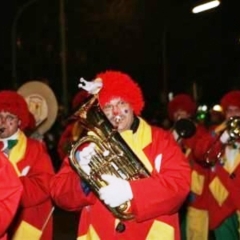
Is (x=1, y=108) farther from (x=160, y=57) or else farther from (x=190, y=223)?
(x=160, y=57)

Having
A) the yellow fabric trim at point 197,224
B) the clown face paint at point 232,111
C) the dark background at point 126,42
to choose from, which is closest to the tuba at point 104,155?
the clown face paint at point 232,111

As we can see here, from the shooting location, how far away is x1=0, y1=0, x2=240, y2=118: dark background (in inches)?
1220

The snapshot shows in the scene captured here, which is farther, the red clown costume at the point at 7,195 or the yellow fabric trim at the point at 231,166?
the yellow fabric trim at the point at 231,166

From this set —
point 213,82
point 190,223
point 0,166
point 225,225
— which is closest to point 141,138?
point 0,166

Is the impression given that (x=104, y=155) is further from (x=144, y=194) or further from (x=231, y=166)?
(x=231, y=166)

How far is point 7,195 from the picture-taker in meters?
4.01

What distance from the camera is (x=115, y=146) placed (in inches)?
191

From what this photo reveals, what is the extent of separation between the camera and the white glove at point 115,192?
472 centimetres

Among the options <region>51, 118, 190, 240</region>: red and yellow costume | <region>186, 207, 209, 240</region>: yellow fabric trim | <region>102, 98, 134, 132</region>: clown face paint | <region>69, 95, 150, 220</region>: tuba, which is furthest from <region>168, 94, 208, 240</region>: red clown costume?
<region>69, 95, 150, 220</region>: tuba

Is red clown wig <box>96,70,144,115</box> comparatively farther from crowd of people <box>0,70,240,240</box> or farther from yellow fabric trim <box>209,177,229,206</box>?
yellow fabric trim <box>209,177,229,206</box>

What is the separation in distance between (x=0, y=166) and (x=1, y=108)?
8.10 ft

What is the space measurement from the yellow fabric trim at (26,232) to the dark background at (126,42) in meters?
20.2

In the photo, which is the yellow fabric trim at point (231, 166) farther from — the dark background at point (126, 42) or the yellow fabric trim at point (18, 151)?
the dark background at point (126, 42)

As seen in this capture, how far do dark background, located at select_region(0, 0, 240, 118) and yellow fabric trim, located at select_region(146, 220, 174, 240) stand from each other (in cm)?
2128
